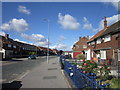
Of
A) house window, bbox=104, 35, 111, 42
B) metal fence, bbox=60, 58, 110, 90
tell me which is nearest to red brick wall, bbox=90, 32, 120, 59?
house window, bbox=104, 35, 111, 42

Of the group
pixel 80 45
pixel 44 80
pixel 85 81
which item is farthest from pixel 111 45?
pixel 80 45

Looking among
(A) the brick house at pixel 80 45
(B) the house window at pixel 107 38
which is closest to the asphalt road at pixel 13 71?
(B) the house window at pixel 107 38

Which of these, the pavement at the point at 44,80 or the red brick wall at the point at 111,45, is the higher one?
the red brick wall at the point at 111,45

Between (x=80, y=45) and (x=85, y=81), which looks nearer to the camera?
(x=85, y=81)

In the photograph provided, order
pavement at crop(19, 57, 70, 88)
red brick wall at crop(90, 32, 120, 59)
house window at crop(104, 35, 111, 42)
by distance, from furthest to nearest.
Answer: house window at crop(104, 35, 111, 42) → red brick wall at crop(90, 32, 120, 59) → pavement at crop(19, 57, 70, 88)

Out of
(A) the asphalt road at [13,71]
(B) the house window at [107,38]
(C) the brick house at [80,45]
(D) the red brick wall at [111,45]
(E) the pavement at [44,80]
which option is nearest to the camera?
(E) the pavement at [44,80]

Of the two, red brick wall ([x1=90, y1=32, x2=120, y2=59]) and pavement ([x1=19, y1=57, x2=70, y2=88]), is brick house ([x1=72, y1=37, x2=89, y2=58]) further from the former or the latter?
pavement ([x1=19, y1=57, x2=70, y2=88])

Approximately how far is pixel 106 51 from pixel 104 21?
1081cm

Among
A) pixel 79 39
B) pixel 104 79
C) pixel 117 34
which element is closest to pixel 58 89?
pixel 104 79

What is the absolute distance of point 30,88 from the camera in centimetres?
680

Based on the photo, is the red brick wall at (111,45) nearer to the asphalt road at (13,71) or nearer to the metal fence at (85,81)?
the asphalt road at (13,71)

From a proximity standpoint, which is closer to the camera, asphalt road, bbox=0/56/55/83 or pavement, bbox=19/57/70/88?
pavement, bbox=19/57/70/88

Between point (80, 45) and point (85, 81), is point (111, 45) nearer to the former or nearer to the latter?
point (85, 81)

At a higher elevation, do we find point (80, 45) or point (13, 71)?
point (80, 45)
